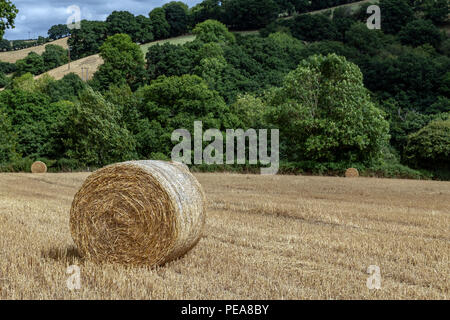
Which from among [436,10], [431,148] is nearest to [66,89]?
[431,148]

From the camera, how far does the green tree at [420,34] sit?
7600 cm

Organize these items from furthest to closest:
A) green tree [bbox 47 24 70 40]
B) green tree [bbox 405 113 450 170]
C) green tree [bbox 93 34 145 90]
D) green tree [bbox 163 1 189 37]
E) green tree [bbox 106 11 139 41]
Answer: green tree [bbox 47 24 70 40] → green tree [bbox 163 1 189 37] → green tree [bbox 106 11 139 41] → green tree [bbox 93 34 145 90] → green tree [bbox 405 113 450 170]

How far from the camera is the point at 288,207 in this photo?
14227 mm

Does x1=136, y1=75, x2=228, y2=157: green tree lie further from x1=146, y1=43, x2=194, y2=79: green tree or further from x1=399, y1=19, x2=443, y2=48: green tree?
x1=399, y1=19, x2=443, y2=48: green tree

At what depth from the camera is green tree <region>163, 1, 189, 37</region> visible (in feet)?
337

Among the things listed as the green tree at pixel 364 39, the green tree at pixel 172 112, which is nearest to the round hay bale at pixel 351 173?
the green tree at pixel 172 112

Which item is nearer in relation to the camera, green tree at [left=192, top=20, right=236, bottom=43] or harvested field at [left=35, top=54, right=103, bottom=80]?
harvested field at [left=35, top=54, right=103, bottom=80]

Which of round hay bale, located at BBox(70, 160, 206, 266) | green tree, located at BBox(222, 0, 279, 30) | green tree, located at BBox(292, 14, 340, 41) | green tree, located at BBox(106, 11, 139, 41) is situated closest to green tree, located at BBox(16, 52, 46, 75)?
green tree, located at BBox(106, 11, 139, 41)

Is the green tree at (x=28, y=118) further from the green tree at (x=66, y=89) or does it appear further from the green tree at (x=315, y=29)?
the green tree at (x=315, y=29)

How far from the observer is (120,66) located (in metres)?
65.3

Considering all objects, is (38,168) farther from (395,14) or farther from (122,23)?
(395,14)

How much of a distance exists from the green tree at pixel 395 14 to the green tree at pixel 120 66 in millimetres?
43025

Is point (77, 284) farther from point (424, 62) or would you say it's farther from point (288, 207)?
point (424, 62)

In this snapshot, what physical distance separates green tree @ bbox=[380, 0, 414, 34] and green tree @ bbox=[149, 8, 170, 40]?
42.1 m
